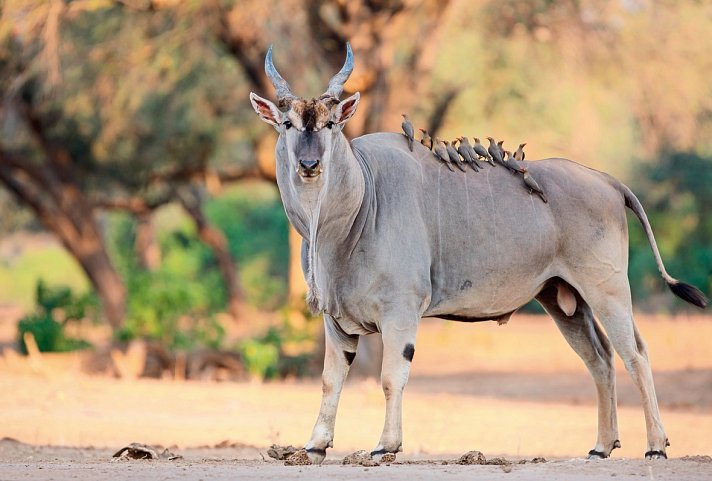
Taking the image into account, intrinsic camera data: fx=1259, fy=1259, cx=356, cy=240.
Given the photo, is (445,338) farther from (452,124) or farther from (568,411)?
(568,411)

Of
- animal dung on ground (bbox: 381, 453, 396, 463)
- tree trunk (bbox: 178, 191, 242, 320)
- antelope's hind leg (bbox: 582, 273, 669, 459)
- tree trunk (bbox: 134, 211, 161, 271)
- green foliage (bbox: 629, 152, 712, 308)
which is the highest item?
green foliage (bbox: 629, 152, 712, 308)

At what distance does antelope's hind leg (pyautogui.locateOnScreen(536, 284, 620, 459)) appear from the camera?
8.27 metres

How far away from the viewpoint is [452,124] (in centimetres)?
2231

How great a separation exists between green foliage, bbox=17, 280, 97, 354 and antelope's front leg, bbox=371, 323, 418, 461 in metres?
11.0

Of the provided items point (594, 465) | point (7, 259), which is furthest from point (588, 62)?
point (7, 259)

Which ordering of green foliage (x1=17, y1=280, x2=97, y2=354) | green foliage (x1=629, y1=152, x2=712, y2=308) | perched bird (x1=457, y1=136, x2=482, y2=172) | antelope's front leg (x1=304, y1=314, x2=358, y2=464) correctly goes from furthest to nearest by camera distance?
green foliage (x1=629, y1=152, x2=712, y2=308)
green foliage (x1=17, y1=280, x2=97, y2=354)
perched bird (x1=457, y1=136, x2=482, y2=172)
antelope's front leg (x1=304, y1=314, x2=358, y2=464)

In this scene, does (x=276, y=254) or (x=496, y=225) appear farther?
(x=276, y=254)

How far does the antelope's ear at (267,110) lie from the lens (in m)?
7.16

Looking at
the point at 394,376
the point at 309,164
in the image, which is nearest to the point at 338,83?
the point at 309,164

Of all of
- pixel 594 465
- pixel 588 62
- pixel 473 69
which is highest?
pixel 473 69

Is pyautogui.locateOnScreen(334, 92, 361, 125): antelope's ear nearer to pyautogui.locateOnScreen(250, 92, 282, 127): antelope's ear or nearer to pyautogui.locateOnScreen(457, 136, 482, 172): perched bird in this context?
pyautogui.locateOnScreen(250, 92, 282, 127): antelope's ear

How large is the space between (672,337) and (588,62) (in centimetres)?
633

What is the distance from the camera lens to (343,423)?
11.5 m

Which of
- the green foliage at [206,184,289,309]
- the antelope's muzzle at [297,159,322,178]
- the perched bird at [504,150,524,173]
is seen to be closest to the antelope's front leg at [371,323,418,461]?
the antelope's muzzle at [297,159,322,178]
